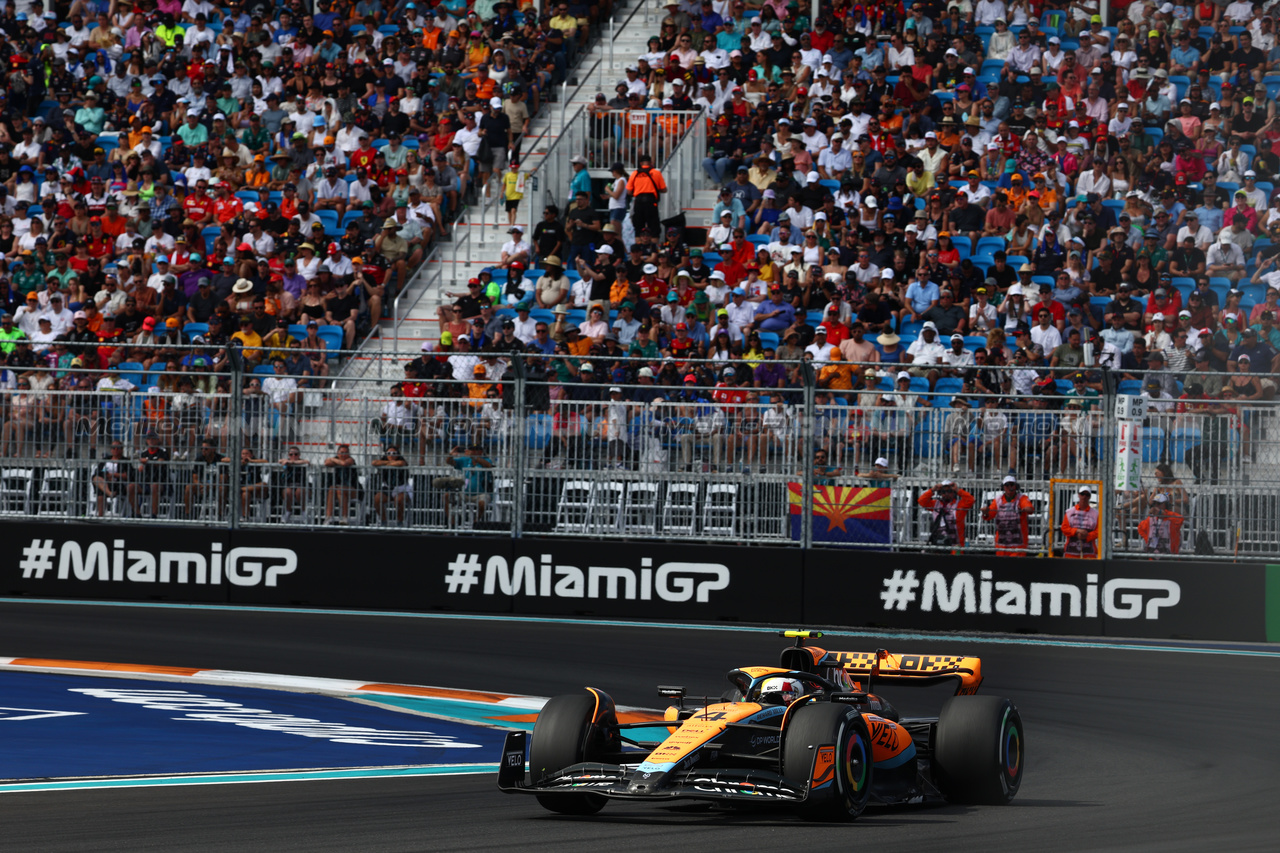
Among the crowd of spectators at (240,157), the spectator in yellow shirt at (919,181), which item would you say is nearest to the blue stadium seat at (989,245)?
the spectator in yellow shirt at (919,181)

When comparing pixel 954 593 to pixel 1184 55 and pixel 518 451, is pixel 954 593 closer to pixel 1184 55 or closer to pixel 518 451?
pixel 518 451

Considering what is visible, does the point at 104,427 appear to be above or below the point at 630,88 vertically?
below

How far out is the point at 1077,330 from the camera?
19609 mm

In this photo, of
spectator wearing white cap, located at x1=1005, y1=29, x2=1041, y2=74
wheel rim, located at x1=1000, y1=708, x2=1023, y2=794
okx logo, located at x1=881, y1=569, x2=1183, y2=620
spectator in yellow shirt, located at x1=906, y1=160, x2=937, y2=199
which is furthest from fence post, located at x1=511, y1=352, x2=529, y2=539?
wheel rim, located at x1=1000, y1=708, x2=1023, y2=794

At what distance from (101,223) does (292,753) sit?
1722cm

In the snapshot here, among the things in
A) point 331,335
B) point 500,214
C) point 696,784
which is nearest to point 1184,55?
point 500,214

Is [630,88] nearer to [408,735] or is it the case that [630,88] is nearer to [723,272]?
[723,272]

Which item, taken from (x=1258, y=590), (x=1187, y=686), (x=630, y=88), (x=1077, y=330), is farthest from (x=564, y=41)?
(x=1187, y=686)

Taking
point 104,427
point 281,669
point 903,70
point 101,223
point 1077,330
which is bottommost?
point 281,669

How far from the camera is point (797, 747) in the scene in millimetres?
7582

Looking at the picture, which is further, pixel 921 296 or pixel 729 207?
pixel 729 207

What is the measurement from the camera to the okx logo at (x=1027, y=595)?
17.0 metres

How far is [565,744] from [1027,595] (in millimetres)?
10051

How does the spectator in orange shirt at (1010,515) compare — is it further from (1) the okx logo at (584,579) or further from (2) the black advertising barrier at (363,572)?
(2) the black advertising barrier at (363,572)
